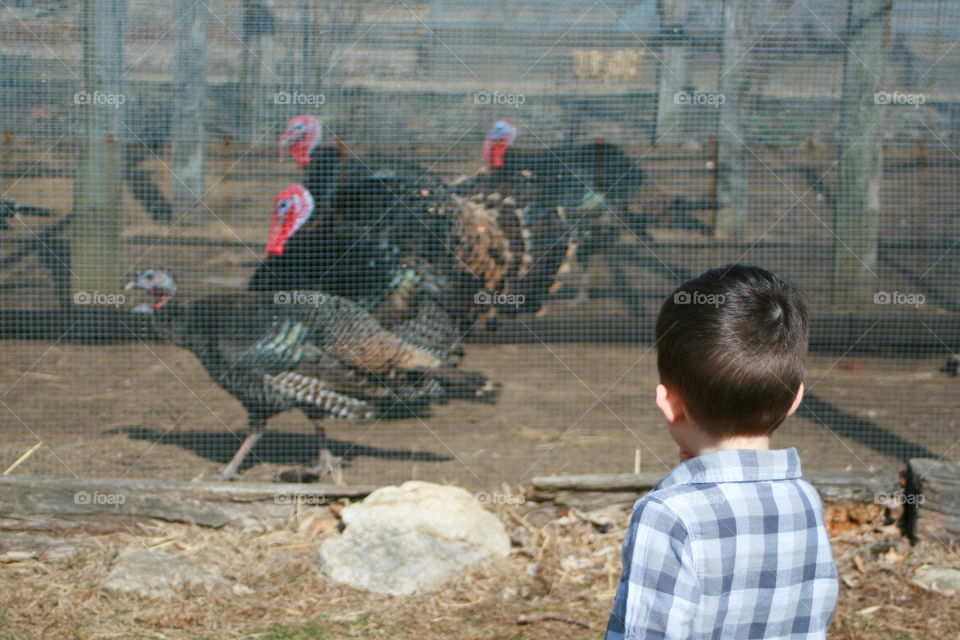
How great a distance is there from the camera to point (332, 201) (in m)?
4.28

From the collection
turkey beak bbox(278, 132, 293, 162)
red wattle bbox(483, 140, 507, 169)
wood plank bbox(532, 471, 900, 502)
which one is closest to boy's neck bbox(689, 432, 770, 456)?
wood plank bbox(532, 471, 900, 502)

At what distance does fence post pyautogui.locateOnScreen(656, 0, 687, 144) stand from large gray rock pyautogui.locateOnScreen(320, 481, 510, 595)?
205 centimetres

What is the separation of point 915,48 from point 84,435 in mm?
3742

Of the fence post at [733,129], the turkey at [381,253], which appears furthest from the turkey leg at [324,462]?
the fence post at [733,129]

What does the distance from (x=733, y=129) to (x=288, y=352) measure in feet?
7.21

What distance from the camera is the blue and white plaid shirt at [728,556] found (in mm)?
1060

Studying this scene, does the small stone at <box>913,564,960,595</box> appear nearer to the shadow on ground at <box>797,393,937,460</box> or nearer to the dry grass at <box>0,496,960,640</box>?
the dry grass at <box>0,496,960,640</box>

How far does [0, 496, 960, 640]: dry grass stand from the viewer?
2.65 meters

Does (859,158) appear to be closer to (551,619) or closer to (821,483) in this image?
(821,483)

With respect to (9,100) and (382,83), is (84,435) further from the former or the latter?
(382,83)

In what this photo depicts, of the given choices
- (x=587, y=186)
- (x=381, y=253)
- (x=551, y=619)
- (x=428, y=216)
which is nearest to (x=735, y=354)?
(x=551, y=619)

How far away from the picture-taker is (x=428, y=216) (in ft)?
15.5

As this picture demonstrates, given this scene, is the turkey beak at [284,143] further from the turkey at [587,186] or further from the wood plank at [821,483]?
the wood plank at [821,483]

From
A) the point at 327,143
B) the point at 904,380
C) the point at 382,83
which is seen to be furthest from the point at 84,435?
the point at 904,380
